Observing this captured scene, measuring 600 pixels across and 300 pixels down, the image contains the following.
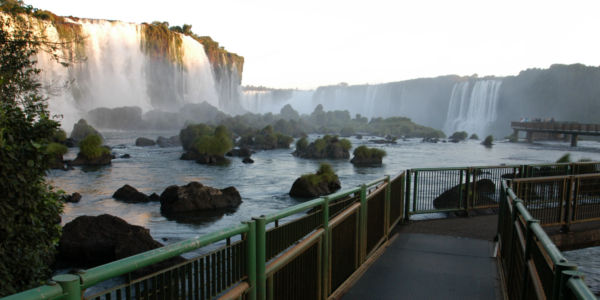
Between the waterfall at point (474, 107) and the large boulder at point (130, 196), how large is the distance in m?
87.4

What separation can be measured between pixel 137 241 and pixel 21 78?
18.3 ft

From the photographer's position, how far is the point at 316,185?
982 inches

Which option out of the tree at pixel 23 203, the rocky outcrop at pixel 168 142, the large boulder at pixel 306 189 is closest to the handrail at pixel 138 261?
the tree at pixel 23 203

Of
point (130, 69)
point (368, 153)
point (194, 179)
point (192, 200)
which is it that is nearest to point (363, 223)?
point (192, 200)

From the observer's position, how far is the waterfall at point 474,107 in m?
96.4

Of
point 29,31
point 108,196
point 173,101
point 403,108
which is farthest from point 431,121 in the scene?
point 29,31

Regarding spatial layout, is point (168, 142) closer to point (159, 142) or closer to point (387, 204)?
point (159, 142)

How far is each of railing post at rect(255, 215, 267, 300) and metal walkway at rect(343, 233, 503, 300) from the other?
2.44 m

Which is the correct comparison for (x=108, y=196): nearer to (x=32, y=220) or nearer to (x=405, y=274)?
(x=32, y=220)

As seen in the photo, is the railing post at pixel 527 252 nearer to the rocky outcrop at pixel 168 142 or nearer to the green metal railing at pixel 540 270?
the green metal railing at pixel 540 270

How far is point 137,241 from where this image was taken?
41.0ft

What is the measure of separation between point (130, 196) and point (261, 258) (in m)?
20.2

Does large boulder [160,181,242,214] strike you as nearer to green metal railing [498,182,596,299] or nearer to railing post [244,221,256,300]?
green metal railing [498,182,596,299]

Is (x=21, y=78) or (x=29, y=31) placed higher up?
(x=29, y=31)
